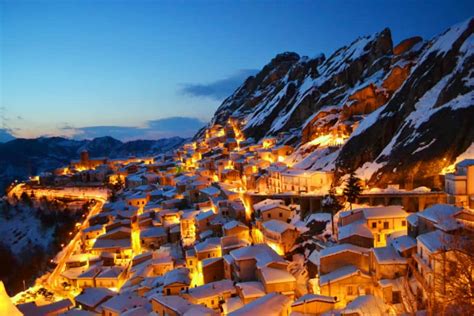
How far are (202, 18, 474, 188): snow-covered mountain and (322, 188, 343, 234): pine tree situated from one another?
20.0 feet

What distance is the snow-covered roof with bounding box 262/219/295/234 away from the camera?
139 ft

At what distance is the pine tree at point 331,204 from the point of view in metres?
43.8

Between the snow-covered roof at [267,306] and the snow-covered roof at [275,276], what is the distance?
2076 millimetres

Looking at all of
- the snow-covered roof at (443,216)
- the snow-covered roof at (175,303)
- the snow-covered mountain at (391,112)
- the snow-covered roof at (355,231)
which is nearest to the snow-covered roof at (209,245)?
the snow-covered roof at (175,303)

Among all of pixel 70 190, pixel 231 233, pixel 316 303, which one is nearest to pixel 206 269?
pixel 231 233

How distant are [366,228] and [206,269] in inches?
716

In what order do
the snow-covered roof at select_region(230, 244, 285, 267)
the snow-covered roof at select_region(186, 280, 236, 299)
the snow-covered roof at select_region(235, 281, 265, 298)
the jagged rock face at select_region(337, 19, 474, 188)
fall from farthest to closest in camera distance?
the jagged rock face at select_region(337, 19, 474, 188) < the snow-covered roof at select_region(230, 244, 285, 267) < the snow-covered roof at select_region(186, 280, 236, 299) < the snow-covered roof at select_region(235, 281, 265, 298)

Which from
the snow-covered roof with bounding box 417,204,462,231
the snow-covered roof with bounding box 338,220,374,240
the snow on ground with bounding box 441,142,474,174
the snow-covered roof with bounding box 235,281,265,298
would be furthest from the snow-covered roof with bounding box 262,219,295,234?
the snow on ground with bounding box 441,142,474,174

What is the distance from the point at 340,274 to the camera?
31.8m

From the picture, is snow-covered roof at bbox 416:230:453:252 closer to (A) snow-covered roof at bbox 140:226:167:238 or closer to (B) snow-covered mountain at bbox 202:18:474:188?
(B) snow-covered mountain at bbox 202:18:474:188

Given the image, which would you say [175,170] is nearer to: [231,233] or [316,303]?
[231,233]

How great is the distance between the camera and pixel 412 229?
33500 mm

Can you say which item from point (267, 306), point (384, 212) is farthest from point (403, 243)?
point (267, 306)

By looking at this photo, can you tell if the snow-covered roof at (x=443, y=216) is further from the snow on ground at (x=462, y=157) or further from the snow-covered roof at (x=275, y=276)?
the snow-covered roof at (x=275, y=276)
